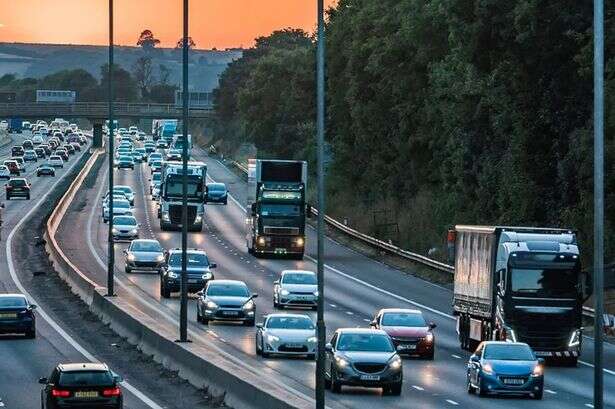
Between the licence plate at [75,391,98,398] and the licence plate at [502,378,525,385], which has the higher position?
the licence plate at [75,391,98,398]

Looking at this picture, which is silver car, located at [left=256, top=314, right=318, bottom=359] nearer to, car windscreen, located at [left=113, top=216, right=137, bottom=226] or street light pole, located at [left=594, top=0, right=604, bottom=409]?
street light pole, located at [left=594, top=0, right=604, bottom=409]

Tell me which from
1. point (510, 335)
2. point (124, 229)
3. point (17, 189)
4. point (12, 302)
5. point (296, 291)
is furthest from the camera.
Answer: point (17, 189)

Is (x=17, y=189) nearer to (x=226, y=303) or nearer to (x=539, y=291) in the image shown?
(x=226, y=303)

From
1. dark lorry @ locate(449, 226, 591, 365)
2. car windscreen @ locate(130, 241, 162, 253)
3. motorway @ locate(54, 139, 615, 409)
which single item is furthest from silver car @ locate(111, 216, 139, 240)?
dark lorry @ locate(449, 226, 591, 365)

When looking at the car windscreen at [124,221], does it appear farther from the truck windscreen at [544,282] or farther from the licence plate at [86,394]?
the licence plate at [86,394]

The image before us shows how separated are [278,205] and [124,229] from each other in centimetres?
1609

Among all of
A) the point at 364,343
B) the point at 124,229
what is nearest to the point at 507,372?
the point at 364,343

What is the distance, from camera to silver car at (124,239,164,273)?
78125 mm

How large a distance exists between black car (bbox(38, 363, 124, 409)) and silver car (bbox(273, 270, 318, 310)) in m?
29.5

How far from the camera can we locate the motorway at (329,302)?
39844 millimetres

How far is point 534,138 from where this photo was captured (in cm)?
7906

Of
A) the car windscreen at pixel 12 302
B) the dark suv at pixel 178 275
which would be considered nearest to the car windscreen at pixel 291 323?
the car windscreen at pixel 12 302

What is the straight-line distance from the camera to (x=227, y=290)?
57688 mm

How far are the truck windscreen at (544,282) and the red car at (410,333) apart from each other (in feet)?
10.5
